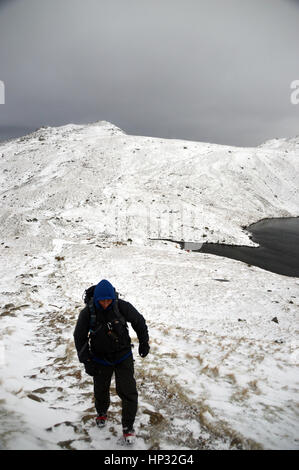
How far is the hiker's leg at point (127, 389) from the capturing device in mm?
4707

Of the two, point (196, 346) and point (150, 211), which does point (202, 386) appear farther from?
point (150, 211)

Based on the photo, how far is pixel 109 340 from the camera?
4539 millimetres

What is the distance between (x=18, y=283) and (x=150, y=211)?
73.7 feet

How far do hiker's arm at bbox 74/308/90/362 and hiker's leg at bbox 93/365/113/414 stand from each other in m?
Result: 0.38

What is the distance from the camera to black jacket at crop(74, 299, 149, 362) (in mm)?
4559

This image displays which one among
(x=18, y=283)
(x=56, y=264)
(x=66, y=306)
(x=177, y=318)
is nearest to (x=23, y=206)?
(x=56, y=264)

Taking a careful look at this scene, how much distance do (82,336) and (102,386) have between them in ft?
3.59

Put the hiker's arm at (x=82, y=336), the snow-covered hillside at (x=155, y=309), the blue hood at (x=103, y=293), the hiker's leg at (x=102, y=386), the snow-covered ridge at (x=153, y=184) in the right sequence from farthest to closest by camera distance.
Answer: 1. the snow-covered ridge at (x=153, y=184)
2. the snow-covered hillside at (x=155, y=309)
3. the hiker's leg at (x=102, y=386)
4. the hiker's arm at (x=82, y=336)
5. the blue hood at (x=103, y=293)

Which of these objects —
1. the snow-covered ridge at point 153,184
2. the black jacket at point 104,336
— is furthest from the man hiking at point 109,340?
the snow-covered ridge at point 153,184

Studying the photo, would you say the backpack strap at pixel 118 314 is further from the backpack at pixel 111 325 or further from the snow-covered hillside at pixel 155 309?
the snow-covered hillside at pixel 155 309

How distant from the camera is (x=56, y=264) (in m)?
19.8

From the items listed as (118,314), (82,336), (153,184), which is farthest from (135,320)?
(153,184)

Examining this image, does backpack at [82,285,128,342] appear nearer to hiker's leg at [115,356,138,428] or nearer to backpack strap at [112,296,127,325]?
backpack strap at [112,296,127,325]

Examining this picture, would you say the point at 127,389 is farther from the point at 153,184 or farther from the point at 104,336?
the point at 153,184
